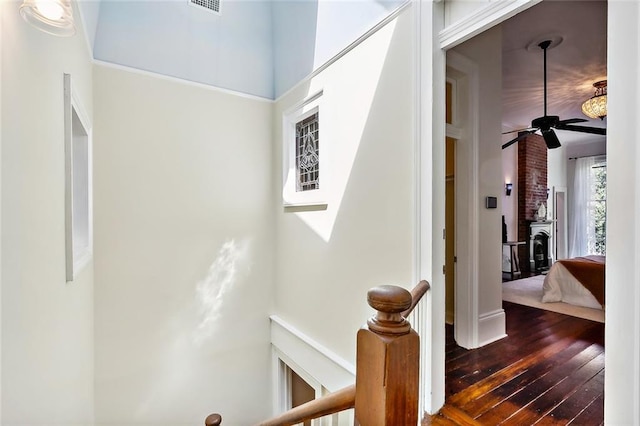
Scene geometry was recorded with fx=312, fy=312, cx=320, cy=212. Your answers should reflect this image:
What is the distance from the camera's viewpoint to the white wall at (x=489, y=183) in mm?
2742

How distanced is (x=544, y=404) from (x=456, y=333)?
98 centimetres

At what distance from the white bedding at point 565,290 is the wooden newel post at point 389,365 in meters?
4.44

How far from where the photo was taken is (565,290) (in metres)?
4.03

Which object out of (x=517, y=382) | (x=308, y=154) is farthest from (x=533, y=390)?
(x=308, y=154)

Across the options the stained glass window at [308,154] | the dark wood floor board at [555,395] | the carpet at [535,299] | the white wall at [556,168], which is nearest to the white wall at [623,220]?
the dark wood floor board at [555,395]

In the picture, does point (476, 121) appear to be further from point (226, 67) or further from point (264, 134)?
point (226, 67)

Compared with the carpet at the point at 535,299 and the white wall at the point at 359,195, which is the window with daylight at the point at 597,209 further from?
the white wall at the point at 359,195

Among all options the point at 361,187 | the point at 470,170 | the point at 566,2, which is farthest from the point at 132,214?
the point at 566,2

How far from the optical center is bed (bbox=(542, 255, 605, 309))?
3729 mm

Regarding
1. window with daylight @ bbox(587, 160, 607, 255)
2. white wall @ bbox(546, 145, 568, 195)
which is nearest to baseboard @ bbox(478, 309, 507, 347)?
white wall @ bbox(546, 145, 568, 195)

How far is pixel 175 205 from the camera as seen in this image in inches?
126

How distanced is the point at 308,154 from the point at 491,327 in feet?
7.87

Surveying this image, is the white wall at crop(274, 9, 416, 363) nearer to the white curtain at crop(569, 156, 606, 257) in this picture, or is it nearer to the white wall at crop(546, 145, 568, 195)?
the white wall at crop(546, 145, 568, 195)

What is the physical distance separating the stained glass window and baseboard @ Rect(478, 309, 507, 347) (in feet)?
6.32
